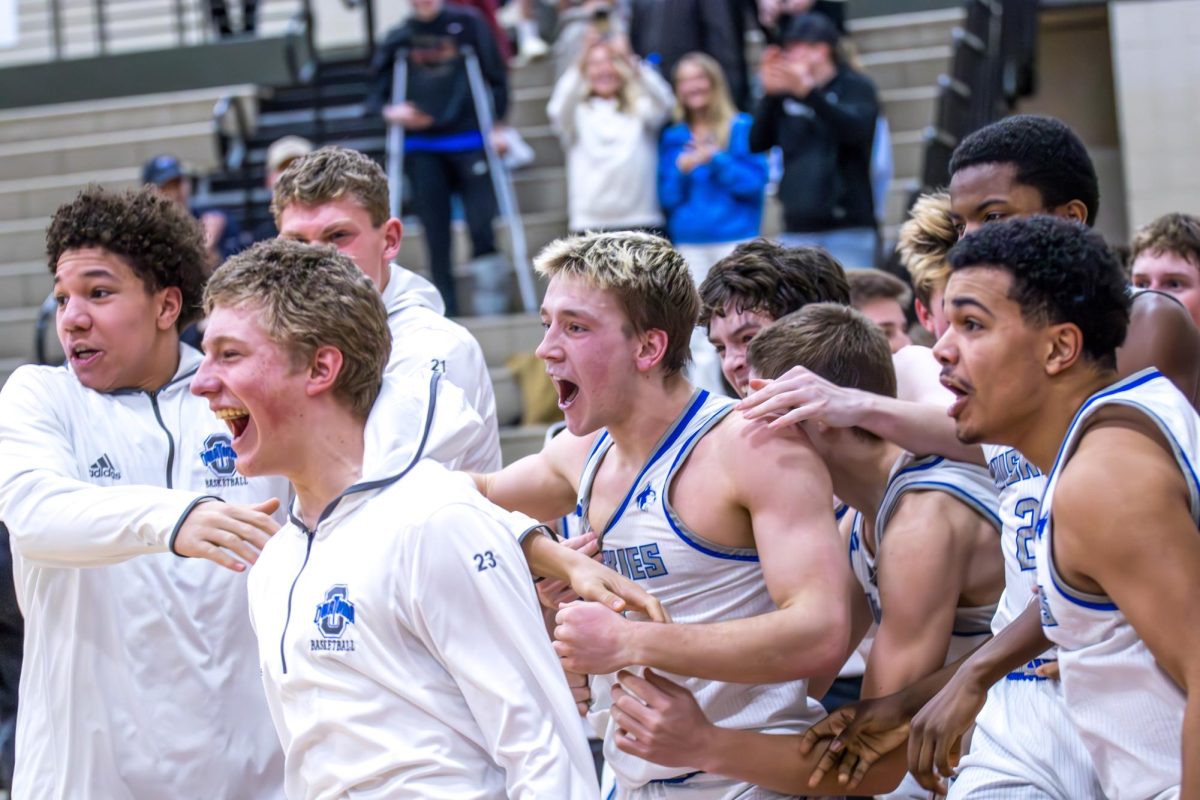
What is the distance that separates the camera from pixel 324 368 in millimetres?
3285

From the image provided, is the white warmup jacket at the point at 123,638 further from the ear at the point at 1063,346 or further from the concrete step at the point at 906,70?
the concrete step at the point at 906,70

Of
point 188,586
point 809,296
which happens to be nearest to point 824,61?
point 809,296

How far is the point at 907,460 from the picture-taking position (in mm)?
3936

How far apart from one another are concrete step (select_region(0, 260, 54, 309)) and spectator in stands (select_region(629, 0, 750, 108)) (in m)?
5.09

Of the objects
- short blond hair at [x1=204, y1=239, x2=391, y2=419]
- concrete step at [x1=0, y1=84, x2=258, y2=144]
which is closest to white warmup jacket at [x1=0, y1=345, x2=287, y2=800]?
short blond hair at [x1=204, y1=239, x2=391, y2=419]

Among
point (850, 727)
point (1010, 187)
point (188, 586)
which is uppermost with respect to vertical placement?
point (1010, 187)

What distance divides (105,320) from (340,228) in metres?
0.78

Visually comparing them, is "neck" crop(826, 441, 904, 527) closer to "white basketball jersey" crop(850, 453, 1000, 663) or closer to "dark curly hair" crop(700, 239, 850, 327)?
"white basketball jersey" crop(850, 453, 1000, 663)

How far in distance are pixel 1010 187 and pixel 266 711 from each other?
7.77ft

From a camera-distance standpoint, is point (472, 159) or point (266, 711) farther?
point (472, 159)

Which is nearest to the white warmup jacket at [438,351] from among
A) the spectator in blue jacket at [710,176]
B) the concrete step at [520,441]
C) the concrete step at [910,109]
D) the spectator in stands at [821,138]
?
the spectator in stands at [821,138]

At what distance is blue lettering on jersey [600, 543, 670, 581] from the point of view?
3.58 m

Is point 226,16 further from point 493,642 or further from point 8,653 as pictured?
point 493,642

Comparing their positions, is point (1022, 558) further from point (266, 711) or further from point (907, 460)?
point (266, 711)
